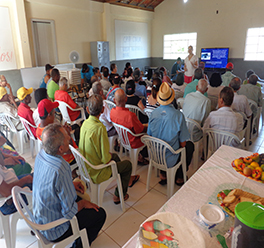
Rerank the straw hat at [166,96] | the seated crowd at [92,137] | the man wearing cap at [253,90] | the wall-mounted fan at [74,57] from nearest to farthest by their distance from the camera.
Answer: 1. the seated crowd at [92,137]
2. the straw hat at [166,96]
3. the man wearing cap at [253,90]
4. the wall-mounted fan at [74,57]

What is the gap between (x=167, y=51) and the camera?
1004cm

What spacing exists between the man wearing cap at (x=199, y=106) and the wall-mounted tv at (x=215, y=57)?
6.16m

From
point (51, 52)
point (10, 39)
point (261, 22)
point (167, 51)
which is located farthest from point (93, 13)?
point (261, 22)

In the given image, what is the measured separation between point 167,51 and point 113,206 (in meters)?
9.14

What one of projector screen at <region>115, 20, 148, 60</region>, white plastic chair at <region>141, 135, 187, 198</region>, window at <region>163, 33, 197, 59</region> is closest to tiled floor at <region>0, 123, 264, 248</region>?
white plastic chair at <region>141, 135, 187, 198</region>

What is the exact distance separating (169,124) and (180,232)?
1.29 meters

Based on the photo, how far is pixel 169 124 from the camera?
6.99 feet

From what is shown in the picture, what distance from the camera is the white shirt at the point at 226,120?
2447 millimetres

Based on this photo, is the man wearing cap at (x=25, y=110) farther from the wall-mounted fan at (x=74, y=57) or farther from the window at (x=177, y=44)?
the window at (x=177, y=44)

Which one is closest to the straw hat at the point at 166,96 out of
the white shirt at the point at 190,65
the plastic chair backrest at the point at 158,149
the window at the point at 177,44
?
the plastic chair backrest at the point at 158,149

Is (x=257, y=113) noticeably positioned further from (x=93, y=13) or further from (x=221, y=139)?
(x=93, y=13)

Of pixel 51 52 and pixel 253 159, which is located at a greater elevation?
pixel 51 52

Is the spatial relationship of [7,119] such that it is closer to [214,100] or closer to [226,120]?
[226,120]

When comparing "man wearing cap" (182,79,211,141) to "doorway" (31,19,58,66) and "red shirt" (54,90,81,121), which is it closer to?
"red shirt" (54,90,81,121)
